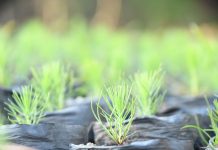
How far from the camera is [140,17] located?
6922mm

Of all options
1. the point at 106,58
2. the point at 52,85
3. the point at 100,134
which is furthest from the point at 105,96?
the point at 106,58

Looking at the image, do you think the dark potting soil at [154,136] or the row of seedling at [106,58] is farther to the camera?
the row of seedling at [106,58]

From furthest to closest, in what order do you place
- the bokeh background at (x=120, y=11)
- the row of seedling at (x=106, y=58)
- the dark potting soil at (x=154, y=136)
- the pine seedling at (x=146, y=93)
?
the bokeh background at (x=120, y=11), the row of seedling at (x=106, y=58), the pine seedling at (x=146, y=93), the dark potting soil at (x=154, y=136)

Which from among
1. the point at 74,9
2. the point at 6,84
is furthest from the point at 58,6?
the point at 6,84

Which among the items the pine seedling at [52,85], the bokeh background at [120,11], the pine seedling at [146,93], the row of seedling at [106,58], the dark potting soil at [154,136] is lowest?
the dark potting soil at [154,136]

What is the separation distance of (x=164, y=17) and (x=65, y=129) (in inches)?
219

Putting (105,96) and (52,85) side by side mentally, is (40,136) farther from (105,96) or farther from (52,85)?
(52,85)

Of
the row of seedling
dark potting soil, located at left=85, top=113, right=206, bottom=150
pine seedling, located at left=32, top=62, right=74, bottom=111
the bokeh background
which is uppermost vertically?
the bokeh background

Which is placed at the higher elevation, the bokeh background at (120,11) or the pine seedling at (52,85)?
the bokeh background at (120,11)

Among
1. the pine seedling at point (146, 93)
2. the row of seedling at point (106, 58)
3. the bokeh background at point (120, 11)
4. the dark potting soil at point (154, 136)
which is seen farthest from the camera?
the bokeh background at point (120, 11)

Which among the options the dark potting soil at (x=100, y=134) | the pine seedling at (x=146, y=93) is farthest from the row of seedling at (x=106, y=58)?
the dark potting soil at (x=100, y=134)

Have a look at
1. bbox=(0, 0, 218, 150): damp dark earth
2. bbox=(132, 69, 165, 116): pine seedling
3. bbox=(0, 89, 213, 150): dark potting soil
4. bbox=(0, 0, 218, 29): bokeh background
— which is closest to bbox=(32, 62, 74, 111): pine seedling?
bbox=(0, 0, 218, 150): damp dark earth

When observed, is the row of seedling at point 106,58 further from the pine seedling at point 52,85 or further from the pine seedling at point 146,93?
the pine seedling at point 146,93

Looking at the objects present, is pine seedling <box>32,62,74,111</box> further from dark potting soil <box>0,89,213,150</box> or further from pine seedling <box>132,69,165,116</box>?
pine seedling <box>132,69,165,116</box>
